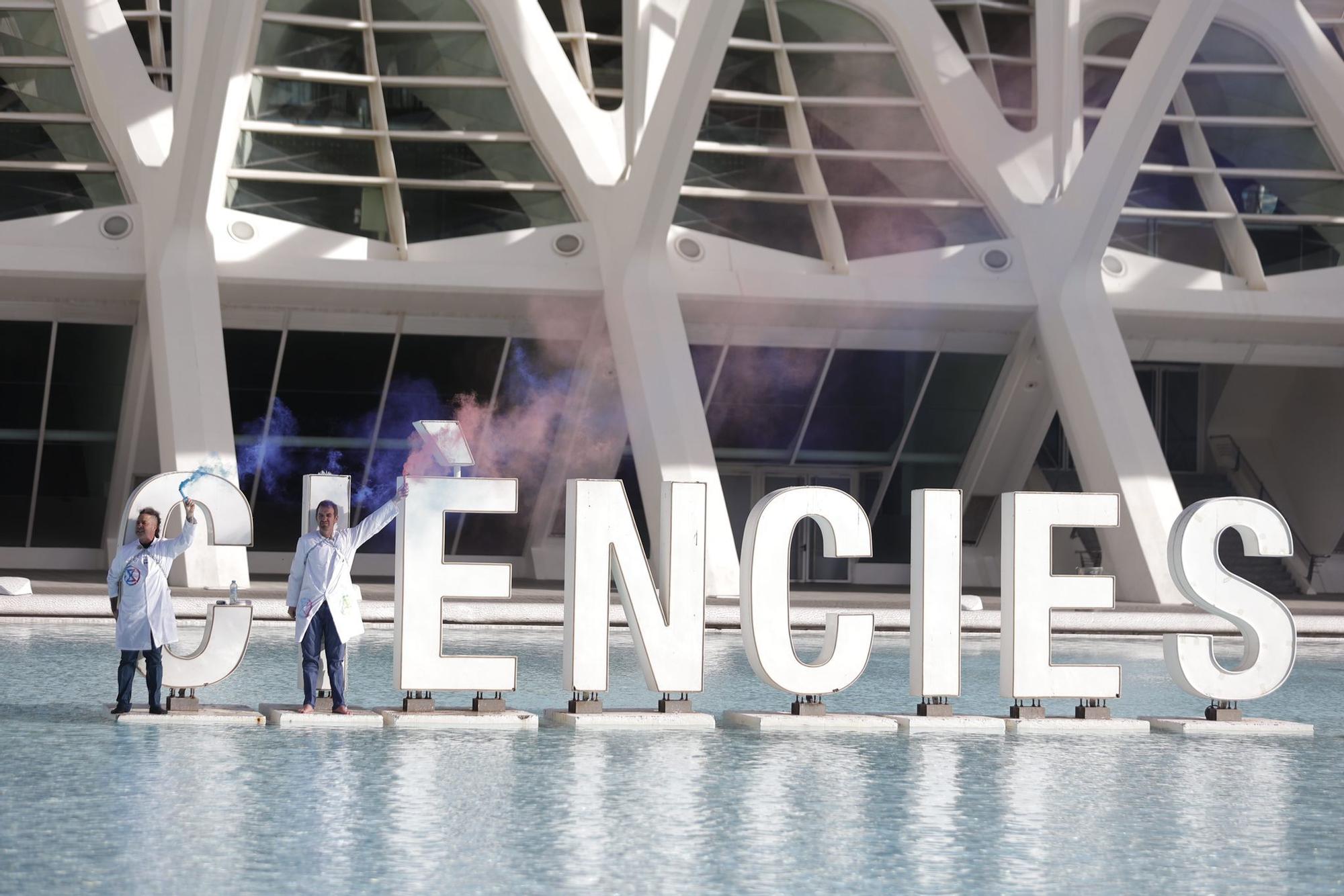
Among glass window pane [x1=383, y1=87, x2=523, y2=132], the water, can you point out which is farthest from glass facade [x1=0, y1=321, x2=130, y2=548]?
the water

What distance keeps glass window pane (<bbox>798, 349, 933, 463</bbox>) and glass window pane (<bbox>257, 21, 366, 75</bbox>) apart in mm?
9072

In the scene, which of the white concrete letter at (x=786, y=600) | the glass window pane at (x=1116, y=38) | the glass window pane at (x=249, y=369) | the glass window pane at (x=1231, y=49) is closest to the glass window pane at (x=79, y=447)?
the glass window pane at (x=249, y=369)

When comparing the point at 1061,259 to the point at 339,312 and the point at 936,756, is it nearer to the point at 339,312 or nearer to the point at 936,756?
the point at 339,312

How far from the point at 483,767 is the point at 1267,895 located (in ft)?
13.2

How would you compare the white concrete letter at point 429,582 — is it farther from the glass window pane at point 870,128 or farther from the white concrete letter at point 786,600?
the glass window pane at point 870,128

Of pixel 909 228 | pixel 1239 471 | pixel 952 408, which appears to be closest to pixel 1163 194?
pixel 909 228

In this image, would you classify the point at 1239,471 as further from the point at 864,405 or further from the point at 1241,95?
the point at 864,405

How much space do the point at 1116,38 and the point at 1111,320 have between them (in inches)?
278

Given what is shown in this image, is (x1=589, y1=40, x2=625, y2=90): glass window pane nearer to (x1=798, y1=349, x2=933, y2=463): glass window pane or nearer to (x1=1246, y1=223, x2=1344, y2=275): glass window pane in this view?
(x1=798, y1=349, x2=933, y2=463): glass window pane

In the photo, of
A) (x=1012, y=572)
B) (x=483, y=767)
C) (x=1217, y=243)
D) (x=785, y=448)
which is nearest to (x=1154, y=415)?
(x=1217, y=243)

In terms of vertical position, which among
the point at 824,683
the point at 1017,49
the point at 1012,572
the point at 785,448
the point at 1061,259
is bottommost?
the point at 824,683

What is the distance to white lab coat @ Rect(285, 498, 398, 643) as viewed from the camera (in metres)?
10.5

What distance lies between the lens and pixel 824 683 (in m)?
10.6

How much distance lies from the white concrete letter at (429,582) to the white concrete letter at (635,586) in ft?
1.49
